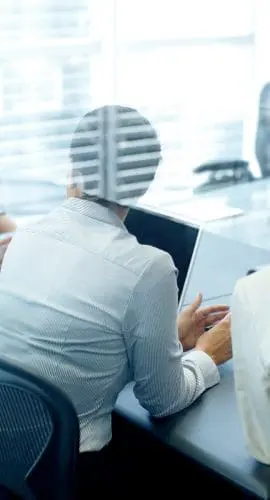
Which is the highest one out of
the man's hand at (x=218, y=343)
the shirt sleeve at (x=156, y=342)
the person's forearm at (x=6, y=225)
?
the shirt sleeve at (x=156, y=342)

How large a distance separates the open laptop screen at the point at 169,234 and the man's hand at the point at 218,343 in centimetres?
18

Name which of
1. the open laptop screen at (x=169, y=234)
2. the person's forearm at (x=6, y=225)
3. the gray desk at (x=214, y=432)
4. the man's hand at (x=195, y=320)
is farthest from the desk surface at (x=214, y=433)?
the person's forearm at (x=6, y=225)

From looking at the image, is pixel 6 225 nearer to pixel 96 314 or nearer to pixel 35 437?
pixel 96 314

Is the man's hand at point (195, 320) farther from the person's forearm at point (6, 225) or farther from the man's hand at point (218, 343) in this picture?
the person's forearm at point (6, 225)

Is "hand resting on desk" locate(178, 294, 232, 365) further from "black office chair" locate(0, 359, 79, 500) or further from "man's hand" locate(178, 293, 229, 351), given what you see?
"black office chair" locate(0, 359, 79, 500)

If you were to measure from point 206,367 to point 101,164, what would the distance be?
49 cm

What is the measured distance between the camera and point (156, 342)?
1.58 m

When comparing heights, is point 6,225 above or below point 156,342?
below

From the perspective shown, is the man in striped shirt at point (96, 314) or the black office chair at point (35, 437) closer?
the black office chair at point (35, 437)

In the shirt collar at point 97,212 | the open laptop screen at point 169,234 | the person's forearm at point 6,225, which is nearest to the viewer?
the shirt collar at point 97,212

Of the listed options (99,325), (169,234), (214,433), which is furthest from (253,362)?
(169,234)

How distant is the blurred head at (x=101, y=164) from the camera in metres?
1.72

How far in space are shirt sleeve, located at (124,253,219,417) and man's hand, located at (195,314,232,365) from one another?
188 mm

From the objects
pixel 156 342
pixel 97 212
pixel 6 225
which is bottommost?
pixel 6 225
